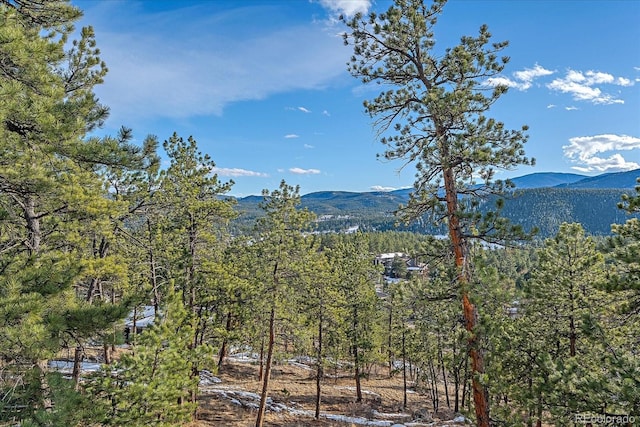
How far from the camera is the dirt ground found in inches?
652

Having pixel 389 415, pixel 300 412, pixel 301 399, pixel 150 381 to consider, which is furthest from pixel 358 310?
pixel 150 381

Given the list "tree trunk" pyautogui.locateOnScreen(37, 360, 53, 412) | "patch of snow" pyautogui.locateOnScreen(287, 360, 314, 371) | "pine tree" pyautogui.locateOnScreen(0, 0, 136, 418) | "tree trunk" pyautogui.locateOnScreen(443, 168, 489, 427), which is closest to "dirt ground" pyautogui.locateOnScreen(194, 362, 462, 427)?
"patch of snow" pyautogui.locateOnScreen(287, 360, 314, 371)

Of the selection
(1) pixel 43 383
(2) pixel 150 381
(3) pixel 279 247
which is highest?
(3) pixel 279 247

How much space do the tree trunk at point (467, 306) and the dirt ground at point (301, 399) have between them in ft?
38.9

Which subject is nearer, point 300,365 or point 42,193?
point 42,193

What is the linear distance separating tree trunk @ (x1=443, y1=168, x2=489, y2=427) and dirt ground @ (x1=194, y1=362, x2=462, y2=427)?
38.9ft

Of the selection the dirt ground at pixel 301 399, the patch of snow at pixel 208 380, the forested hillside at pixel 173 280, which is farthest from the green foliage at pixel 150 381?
the patch of snow at pixel 208 380

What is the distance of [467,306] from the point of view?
708cm

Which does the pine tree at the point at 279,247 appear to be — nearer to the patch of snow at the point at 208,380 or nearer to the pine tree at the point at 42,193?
the pine tree at the point at 42,193

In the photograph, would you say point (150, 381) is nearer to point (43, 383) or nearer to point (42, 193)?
point (43, 383)

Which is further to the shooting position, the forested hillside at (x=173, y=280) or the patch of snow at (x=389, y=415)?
the patch of snow at (x=389, y=415)

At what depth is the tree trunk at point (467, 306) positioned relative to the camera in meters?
6.71

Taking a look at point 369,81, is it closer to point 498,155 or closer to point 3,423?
point 498,155

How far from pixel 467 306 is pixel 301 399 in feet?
56.0
